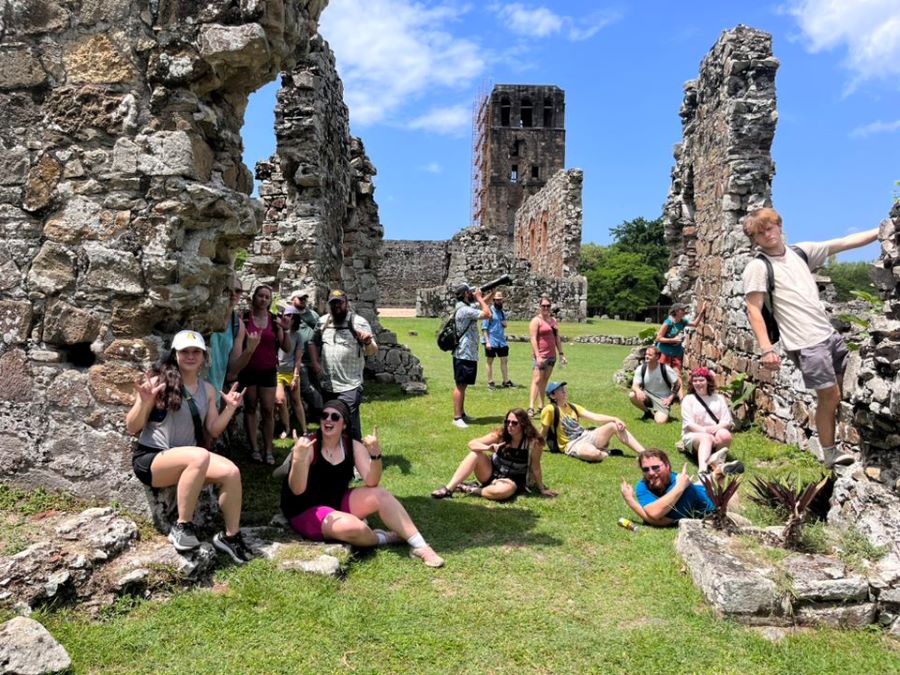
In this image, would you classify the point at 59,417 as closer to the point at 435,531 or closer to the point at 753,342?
the point at 435,531

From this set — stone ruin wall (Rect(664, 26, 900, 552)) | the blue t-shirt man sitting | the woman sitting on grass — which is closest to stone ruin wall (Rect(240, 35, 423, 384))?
stone ruin wall (Rect(664, 26, 900, 552))

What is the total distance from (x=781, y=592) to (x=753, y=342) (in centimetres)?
578

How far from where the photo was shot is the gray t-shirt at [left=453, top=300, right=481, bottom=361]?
9391mm

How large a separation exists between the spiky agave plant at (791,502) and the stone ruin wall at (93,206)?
13.7 ft

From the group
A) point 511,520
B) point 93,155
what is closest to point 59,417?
point 93,155

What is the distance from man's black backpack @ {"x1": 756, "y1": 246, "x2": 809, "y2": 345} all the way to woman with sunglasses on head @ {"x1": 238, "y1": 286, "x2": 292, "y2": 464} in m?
4.39

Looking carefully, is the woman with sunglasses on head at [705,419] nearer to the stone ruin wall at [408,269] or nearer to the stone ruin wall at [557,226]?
the stone ruin wall at [557,226]

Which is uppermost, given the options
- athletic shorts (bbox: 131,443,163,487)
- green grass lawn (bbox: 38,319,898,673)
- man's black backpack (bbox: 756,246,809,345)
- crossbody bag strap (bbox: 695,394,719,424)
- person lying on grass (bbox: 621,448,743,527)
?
man's black backpack (bbox: 756,246,809,345)

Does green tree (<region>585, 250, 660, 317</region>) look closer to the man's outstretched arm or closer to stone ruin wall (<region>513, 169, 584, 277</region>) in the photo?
stone ruin wall (<region>513, 169, 584, 277</region>)

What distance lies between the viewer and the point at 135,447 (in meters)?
4.37

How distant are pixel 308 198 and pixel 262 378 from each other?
424 cm

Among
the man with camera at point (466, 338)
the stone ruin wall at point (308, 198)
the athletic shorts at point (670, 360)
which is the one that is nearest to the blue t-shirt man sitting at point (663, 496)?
the man with camera at point (466, 338)

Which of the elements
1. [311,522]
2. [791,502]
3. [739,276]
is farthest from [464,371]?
[791,502]

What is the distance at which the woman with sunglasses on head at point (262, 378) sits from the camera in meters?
6.75
